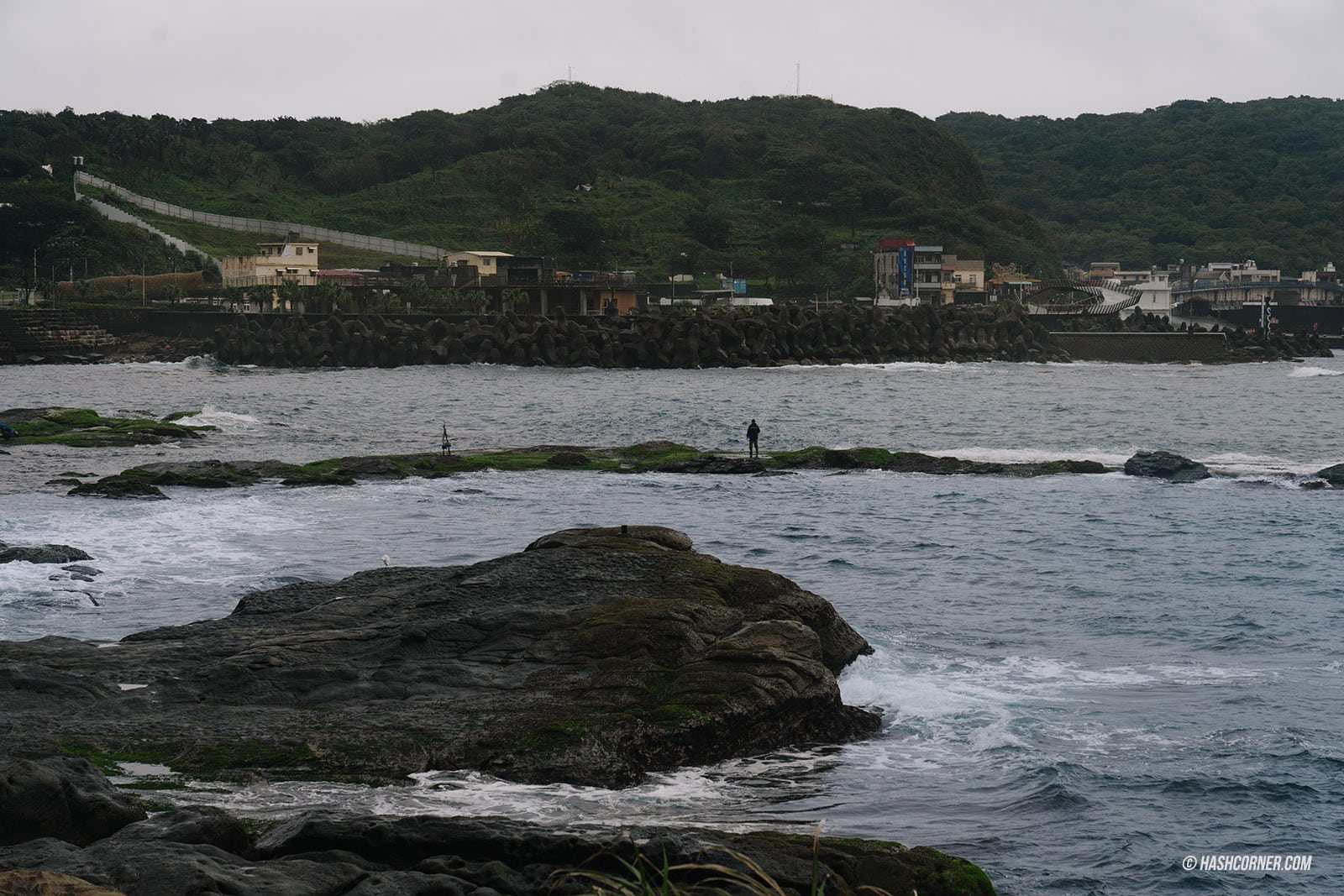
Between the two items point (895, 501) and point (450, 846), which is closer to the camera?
point (450, 846)

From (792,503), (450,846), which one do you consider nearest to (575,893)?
(450,846)

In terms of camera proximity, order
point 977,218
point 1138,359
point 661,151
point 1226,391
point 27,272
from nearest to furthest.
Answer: point 1226,391
point 1138,359
point 27,272
point 977,218
point 661,151

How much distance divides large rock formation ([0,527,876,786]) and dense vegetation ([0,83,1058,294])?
115m

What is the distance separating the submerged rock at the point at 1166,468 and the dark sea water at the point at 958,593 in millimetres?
960

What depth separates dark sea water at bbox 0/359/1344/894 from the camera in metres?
12.1

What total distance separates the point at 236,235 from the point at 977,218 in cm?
8440

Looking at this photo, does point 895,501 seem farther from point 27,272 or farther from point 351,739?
point 27,272

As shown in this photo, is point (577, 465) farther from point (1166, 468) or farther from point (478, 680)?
point (478, 680)

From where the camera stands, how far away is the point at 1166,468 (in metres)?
36.7

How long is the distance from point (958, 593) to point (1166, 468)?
16.7 m

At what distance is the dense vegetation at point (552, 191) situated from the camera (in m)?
139

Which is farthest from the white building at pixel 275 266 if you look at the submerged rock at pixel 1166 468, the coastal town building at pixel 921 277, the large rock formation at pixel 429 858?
the large rock formation at pixel 429 858

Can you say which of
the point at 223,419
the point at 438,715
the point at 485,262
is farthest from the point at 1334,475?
the point at 485,262

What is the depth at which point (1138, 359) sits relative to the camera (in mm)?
103438
